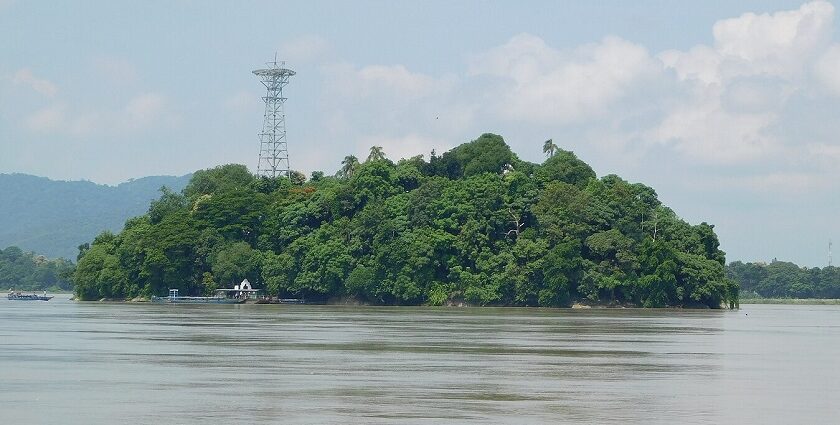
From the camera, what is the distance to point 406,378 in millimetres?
33781

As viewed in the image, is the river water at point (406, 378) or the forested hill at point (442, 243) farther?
the forested hill at point (442, 243)

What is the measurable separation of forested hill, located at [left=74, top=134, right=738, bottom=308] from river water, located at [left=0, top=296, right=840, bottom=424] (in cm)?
5918

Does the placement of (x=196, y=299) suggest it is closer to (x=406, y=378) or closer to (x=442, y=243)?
(x=442, y=243)

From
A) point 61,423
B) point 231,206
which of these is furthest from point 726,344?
point 231,206

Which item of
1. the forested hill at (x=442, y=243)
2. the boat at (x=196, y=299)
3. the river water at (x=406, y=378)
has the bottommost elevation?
the river water at (x=406, y=378)

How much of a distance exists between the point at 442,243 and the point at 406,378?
89.0 metres

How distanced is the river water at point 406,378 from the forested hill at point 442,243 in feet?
194

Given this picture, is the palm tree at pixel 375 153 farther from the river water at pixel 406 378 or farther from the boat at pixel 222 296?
the river water at pixel 406 378

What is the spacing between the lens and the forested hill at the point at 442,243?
11769 cm

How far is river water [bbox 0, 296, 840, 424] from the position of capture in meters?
26.5

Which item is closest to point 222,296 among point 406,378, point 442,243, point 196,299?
point 196,299

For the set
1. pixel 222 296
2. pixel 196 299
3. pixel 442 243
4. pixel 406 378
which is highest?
pixel 442 243

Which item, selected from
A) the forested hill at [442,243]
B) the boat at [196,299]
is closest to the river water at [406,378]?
the forested hill at [442,243]

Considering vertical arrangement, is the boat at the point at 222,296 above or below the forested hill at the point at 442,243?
below
